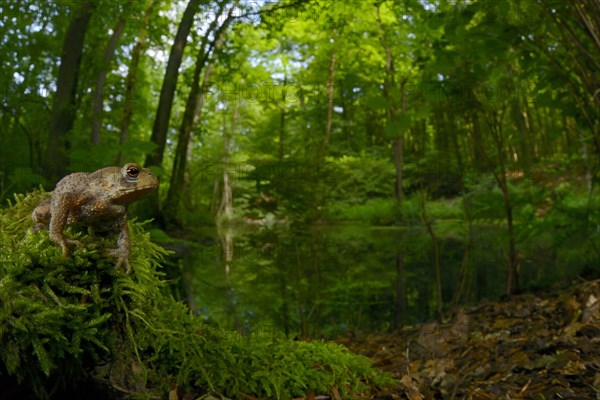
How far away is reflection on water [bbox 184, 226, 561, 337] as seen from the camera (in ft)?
17.6

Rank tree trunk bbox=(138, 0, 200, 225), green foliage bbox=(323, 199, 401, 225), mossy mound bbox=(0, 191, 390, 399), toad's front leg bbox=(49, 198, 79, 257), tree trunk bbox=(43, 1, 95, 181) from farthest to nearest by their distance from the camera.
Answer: green foliage bbox=(323, 199, 401, 225)
tree trunk bbox=(138, 0, 200, 225)
tree trunk bbox=(43, 1, 95, 181)
toad's front leg bbox=(49, 198, 79, 257)
mossy mound bbox=(0, 191, 390, 399)

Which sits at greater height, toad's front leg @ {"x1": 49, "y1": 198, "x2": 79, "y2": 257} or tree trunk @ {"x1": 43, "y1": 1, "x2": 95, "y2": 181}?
tree trunk @ {"x1": 43, "y1": 1, "x2": 95, "y2": 181}

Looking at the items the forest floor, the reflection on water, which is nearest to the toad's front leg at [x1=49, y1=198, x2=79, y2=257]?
the forest floor

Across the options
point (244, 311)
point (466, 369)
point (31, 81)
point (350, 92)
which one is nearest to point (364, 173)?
point (350, 92)

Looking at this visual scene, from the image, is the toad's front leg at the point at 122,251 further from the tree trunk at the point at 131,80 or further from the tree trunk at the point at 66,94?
the tree trunk at the point at 131,80

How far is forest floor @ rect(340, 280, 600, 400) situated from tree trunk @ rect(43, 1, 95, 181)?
141 inches

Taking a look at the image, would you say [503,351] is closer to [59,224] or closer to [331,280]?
[59,224]

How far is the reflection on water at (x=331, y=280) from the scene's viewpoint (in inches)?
211

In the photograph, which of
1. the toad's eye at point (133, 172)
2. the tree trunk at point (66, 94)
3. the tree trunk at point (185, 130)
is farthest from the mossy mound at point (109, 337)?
the tree trunk at point (185, 130)

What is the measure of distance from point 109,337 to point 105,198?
0.41m

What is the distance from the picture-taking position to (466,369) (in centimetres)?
290

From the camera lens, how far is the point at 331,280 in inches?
305

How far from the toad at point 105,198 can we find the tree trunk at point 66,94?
3623 mm

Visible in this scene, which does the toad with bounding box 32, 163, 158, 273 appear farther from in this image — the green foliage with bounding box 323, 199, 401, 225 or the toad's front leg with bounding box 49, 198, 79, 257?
the green foliage with bounding box 323, 199, 401, 225
